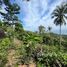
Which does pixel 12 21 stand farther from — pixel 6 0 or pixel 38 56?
pixel 6 0

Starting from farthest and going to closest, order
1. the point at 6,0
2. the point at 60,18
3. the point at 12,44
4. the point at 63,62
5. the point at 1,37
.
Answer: the point at 60,18
the point at 1,37
the point at 12,44
the point at 63,62
the point at 6,0

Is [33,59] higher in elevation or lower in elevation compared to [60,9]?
lower

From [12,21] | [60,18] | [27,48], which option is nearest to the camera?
A: [27,48]

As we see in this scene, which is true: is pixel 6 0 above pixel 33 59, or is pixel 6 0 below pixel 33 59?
above

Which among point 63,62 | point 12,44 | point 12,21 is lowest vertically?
point 63,62

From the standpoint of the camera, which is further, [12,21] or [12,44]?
A: [12,21]

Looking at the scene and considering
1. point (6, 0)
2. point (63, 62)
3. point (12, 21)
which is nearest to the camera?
point (6, 0)

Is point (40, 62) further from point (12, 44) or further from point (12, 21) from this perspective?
point (12, 21)

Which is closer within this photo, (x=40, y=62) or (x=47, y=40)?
(x=40, y=62)

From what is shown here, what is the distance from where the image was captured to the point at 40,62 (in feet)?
67.2

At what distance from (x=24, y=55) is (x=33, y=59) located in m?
0.97

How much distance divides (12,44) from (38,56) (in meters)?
4.41

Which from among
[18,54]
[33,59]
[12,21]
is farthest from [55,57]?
[12,21]

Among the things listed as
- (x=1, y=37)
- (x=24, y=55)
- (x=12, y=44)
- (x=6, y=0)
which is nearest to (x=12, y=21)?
(x=1, y=37)
